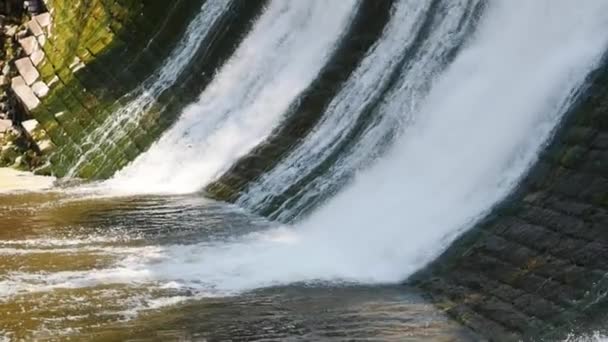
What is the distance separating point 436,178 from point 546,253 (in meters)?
2.60

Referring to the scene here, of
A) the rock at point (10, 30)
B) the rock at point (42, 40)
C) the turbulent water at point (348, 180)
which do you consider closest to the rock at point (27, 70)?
the rock at point (42, 40)

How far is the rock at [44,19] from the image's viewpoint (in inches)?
832

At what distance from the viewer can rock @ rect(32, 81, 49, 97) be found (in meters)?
19.4

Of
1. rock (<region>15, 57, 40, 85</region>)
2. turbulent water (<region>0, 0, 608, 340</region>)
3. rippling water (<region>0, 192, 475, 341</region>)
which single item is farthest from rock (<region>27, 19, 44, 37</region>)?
rippling water (<region>0, 192, 475, 341</region>)

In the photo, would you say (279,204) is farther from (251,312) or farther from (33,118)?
(33,118)

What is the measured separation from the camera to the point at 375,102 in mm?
12398

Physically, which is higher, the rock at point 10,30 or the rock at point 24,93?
the rock at point 10,30

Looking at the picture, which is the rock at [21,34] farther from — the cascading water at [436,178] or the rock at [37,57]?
the cascading water at [436,178]

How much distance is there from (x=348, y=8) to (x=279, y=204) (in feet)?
14.0

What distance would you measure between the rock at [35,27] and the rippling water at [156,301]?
10.7m

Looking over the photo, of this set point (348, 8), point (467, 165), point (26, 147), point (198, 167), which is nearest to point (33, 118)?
point (26, 147)

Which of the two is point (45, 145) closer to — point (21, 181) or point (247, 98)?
point (21, 181)

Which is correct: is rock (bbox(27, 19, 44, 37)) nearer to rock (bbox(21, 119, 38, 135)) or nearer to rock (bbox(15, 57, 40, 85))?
rock (bbox(15, 57, 40, 85))

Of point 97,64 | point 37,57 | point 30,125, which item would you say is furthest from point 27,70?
point 97,64
